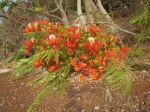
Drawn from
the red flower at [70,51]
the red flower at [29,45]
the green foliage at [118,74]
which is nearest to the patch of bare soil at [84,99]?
the red flower at [29,45]

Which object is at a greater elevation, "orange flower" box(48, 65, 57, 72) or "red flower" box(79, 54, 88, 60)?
"red flower" box(79, 54, 88, 60)

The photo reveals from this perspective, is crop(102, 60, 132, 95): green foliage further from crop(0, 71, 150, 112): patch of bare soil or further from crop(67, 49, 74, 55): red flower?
crop(0, 71, 150, 112): patch of bare soil

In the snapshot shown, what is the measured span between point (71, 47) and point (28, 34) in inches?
26.9

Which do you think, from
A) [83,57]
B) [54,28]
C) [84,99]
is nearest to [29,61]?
[83,57]

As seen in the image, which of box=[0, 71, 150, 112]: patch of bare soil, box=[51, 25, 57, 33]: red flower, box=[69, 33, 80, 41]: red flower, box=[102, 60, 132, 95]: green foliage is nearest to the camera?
box=[102, 60, 132, 95]: green foliage

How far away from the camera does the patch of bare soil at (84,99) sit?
8156 millimetres

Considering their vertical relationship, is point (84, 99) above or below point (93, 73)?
below

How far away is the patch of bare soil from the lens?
816cm

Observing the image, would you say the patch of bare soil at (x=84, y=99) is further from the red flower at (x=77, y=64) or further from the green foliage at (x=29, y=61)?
the red flower at (x=77, y=64)

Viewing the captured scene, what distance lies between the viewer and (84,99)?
865 cm

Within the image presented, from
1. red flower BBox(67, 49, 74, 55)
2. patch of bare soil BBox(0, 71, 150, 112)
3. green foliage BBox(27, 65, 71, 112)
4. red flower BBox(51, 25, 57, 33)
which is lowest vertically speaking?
patch of bare soil BBox(0, 71, 150, 112)

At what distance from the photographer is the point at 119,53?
3699 millimetres

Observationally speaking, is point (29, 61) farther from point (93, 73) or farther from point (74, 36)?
point (93, 73)

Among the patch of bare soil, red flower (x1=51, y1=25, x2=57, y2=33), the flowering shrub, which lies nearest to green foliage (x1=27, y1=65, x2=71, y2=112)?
the flowering shrub
